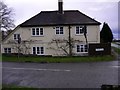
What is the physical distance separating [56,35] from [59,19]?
2.56 meters

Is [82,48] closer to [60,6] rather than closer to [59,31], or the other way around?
[59,31]

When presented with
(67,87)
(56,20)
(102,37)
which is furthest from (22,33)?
(67,87)

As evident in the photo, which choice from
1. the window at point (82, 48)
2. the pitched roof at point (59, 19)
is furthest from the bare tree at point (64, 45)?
the pitched roof at point (59, 19)

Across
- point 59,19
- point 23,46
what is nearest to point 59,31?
point 59,19

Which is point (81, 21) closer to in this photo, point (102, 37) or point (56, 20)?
point (56, 20)

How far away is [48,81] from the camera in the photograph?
16.3 metres

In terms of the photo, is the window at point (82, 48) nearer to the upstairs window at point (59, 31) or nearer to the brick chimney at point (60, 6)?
the upstairs window at point (59, 31)

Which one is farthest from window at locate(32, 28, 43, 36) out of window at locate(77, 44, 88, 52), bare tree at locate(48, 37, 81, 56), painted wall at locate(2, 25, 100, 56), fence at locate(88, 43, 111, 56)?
fence at locate(88, 43, 111, 56)

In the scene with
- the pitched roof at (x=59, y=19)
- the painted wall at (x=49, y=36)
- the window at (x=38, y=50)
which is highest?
the pitched roof at (x=59, y=19)

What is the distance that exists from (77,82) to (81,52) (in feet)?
76.4

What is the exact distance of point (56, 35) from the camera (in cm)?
4028

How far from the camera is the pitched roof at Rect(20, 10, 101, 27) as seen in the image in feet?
130

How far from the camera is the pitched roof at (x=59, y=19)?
39750 millimetres

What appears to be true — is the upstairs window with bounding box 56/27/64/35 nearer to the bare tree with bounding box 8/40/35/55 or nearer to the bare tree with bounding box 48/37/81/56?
the bare tree with bounding box 48/37/81/56
